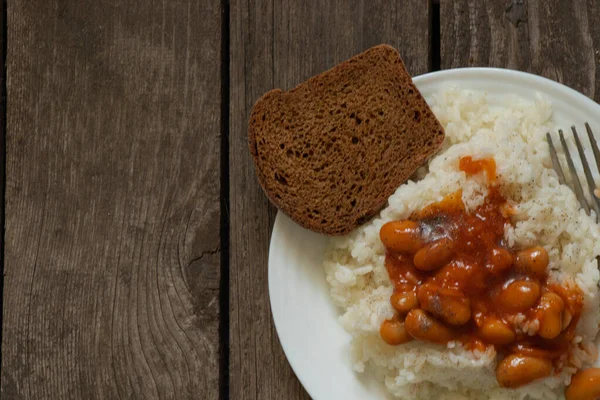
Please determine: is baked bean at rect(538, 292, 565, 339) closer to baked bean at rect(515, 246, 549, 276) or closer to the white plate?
baked bean at rect(515, 246, 549, 276)

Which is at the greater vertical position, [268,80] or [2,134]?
[268,80]

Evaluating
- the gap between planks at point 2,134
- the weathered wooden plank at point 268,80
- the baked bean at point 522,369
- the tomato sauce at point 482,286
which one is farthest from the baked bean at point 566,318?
the gap between planks at point 2,134

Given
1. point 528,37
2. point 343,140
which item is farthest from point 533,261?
point 528,37

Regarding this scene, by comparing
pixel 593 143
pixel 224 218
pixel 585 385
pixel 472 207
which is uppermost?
pixel 593 143

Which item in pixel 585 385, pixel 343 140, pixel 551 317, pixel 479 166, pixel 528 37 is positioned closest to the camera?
pixel 551 317

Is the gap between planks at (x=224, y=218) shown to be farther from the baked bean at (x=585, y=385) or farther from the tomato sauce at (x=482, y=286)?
the baked bean at (x=585, y=385)

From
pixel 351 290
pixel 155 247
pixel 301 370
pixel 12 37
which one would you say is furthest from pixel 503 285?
pixel 12 37

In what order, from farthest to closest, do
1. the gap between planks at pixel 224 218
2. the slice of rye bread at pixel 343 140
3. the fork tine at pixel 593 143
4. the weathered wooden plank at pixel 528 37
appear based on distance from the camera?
the gap between planks at pixel 224 218, the weathered wooden plank at pixel 528 37, the slice of rye bread at pixel 343 140, the fork tine at pixel 593 143

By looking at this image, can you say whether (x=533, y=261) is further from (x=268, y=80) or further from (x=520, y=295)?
(x=268, y=80)
